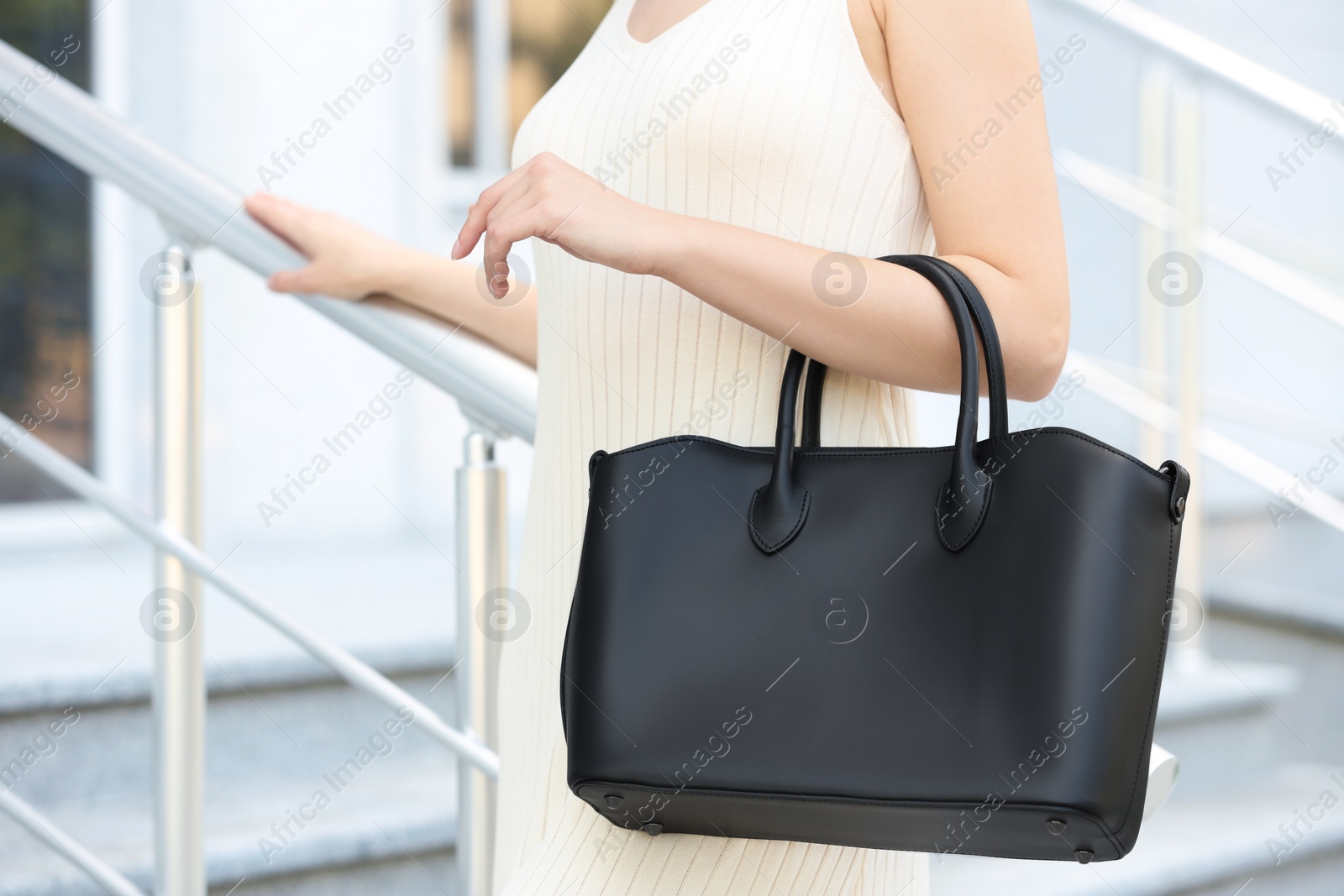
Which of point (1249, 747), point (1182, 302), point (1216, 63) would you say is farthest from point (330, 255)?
point (1249, 747)

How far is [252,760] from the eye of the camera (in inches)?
53.6

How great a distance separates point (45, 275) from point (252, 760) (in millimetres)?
1697

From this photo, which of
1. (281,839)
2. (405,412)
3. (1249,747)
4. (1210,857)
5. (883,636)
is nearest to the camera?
(883,636)

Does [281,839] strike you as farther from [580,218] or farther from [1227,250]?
[1227,250]

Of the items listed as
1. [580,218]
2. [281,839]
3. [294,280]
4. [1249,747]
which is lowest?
[1249,747]

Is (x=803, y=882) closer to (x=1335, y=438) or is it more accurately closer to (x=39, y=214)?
(x=1335, y=438)

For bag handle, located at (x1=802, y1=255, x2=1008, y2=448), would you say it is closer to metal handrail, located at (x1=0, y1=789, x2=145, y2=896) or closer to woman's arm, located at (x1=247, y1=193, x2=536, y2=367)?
woman's arm, located at (x1=247, y1=193, x2=536, y2=367)

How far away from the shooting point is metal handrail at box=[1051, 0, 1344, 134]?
1563 millimetres

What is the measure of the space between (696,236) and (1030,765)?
290mm

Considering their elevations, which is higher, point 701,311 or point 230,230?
point 701,311

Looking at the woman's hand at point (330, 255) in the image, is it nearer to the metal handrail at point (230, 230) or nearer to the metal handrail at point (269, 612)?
the metal handrail at point (230, 230)

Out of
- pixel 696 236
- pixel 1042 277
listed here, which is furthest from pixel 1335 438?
pixel 696 236

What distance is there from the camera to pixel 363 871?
117 cm

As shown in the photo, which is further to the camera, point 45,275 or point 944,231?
point 45,275
